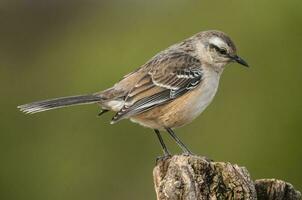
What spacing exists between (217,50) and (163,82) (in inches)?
31.1

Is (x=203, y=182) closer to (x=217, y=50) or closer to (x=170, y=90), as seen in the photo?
(x=170, y=90)

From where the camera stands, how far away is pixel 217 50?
41.1 feet

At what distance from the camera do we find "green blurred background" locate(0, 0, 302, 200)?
50.7ft

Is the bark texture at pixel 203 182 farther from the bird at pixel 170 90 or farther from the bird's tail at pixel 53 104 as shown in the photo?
the bird's tail at pixel 53 104

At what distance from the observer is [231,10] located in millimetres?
17891

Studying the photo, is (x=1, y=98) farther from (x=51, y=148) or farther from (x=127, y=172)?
(x=127, y=172)

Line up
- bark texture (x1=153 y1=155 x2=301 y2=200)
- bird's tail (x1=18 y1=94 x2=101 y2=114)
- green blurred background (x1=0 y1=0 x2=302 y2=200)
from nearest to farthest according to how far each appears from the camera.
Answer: bark texture (x1=153 y1=155 x2=301 y2=200) → bird's tail (x1=18 y1=94 x2=101 y2=114) → green blurred background (x1=0 y1=0 x2=302 y2=200)

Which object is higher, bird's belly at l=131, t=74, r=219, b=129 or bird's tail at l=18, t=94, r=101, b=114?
bird's tail at l=18, t=94, r=101, b=114

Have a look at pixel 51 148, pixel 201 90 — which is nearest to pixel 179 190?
pixel 201 90

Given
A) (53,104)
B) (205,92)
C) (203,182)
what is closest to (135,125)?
(53,104)

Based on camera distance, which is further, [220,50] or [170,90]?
[220,50]

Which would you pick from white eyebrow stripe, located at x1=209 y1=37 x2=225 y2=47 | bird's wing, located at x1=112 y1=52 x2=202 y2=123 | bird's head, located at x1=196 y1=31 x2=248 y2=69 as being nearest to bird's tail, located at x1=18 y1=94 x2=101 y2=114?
bird's wing, located at x1=112 y1=52 x2=202 y2=123

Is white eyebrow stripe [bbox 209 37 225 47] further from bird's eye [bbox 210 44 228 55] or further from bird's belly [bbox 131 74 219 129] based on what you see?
bird's belly [bbox 131 74 219 129]

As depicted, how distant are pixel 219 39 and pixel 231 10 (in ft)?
17.9
